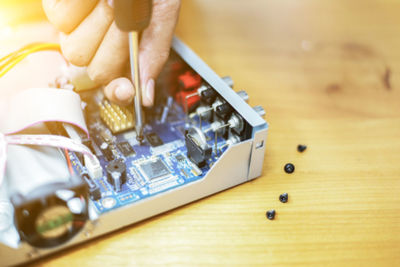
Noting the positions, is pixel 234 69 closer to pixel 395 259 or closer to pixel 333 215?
pixel 333 215

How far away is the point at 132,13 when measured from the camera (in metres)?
0.85

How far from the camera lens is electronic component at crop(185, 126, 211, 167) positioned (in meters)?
0.98

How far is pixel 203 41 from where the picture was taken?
1.60 m

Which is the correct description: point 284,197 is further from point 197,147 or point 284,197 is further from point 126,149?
point 126,149

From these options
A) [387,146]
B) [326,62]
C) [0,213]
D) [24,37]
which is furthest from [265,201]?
[24,37]

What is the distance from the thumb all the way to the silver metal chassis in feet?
0.41

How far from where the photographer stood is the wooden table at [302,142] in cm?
88

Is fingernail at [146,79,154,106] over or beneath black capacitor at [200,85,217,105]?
over

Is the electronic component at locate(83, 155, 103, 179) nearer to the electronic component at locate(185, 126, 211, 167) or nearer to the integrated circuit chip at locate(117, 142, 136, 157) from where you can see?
the integrated circuit chip at locate(117, 142, 136, 157)

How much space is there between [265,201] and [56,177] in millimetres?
463

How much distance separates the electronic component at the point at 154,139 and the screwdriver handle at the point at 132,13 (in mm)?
315

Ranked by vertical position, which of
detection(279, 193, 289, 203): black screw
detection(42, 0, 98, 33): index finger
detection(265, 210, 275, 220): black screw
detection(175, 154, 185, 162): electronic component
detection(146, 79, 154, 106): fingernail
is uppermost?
detection(42, 0, 98, 33): index finger

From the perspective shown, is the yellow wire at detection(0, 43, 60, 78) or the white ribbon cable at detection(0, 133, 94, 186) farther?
the yellow wire at detection(0, 43, 60, 78)

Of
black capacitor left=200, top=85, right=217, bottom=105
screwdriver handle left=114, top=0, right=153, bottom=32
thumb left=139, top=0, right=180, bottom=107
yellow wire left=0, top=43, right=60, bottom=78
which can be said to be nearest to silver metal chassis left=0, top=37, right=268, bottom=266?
black capacitor left=200, top=85, right=217, bottom=105
